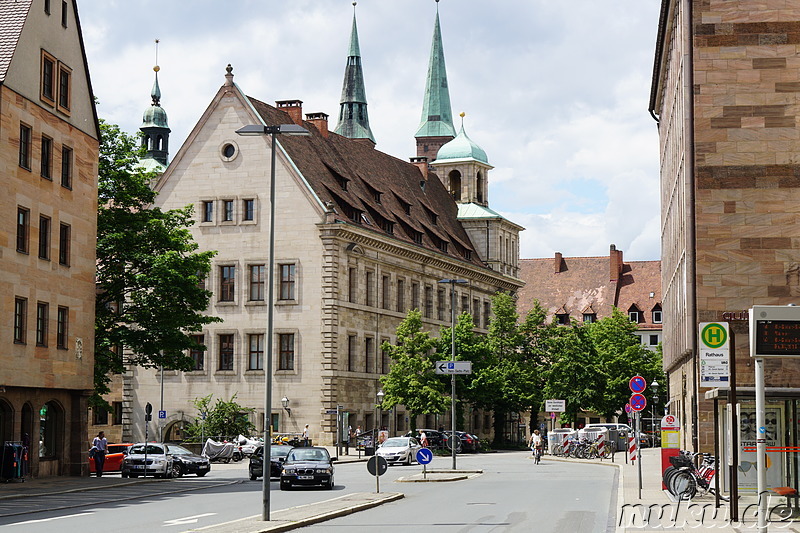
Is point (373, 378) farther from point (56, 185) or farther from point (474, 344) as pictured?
point (56, 185)

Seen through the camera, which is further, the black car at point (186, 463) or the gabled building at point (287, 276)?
the gabled building at point (287, 276)

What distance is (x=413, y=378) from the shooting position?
80812 millimetres

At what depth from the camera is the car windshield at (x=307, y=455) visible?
42031mm

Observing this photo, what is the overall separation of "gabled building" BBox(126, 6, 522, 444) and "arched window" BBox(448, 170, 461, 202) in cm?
2233

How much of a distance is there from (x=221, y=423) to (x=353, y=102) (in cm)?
6105

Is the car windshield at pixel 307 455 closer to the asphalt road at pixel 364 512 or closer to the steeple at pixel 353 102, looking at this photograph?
the asphalt road at pixel 364 512

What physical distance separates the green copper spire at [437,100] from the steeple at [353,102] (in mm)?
12041

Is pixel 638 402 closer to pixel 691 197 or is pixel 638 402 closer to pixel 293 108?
pixel 691 197

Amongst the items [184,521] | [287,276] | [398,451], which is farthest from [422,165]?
[184,521]

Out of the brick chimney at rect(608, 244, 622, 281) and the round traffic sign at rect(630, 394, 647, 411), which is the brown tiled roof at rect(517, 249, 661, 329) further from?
the round traffic sign at rect(630, 394, 647, 411)

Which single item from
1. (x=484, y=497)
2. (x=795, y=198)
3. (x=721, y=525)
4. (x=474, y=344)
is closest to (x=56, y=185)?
(x=484, y=497)

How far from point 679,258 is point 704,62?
365 inches

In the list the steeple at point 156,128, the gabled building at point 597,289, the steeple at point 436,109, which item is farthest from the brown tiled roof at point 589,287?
the steeple at point 156,128

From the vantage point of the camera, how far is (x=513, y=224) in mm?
112000
